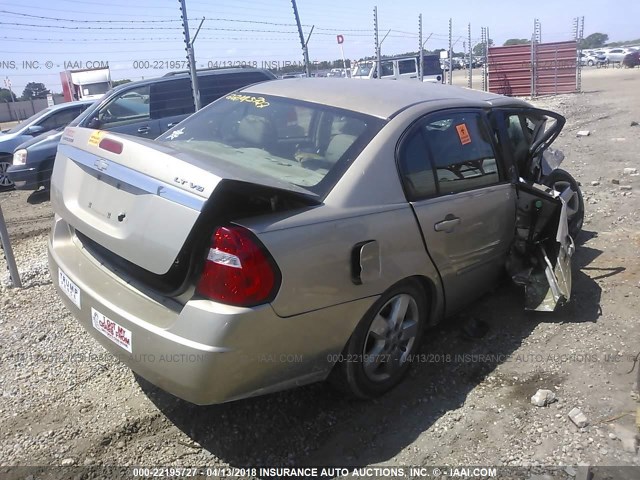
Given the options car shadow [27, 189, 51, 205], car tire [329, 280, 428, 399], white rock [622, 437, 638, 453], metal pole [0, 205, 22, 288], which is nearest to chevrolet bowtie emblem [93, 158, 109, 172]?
car tire [329, 280, 428, 399]

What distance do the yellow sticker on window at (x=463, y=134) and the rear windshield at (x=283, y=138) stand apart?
2.45ft

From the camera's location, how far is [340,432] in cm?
287

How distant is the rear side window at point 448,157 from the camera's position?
313 cm

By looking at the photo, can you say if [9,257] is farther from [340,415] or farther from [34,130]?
[34,130]

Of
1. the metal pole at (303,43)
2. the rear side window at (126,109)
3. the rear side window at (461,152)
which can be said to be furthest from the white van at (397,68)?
the rear side window at (461,152)

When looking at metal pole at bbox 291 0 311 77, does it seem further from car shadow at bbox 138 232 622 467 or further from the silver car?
car shadow at bbox 138 232 622 467

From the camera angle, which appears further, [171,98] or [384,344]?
[171,98]

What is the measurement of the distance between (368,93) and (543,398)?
206 cm

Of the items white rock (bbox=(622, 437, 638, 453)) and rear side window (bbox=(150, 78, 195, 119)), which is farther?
rear side window (bbox=(150, 78, 195, 119))

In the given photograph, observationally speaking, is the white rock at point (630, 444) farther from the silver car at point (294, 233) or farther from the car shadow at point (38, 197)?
the car shadow at point (38, 197)

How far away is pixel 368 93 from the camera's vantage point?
3.47m

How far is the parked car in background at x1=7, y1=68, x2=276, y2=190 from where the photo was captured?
344 inches

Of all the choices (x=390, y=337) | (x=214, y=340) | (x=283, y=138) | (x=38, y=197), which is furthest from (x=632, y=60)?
(x=214, y=340)

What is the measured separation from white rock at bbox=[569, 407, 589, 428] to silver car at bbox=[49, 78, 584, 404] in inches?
35.5
